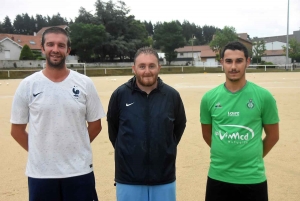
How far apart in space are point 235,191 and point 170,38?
55.1m

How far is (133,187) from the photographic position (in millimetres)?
2799

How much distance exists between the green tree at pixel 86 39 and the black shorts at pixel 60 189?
171 ft

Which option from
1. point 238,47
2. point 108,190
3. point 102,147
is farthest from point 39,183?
point 102,147

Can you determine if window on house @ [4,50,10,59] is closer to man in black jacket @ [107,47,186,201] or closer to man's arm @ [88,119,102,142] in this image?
man's arm @ [88,119,102,142]

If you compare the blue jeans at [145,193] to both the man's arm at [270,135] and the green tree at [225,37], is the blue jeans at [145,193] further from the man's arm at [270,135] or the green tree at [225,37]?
the green tree at [225,37]

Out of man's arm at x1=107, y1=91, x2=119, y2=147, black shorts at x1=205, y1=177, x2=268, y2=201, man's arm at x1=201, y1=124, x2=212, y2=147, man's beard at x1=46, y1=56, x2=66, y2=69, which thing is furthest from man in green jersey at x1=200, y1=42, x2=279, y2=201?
man's beard at x1=46, y1=56, x2=66, y2=69

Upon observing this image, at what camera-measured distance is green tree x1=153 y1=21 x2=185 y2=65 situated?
2233 inches

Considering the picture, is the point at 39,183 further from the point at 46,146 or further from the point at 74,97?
the point at 74,97

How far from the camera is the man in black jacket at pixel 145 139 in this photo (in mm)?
2783

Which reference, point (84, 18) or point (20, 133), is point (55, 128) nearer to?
point (20, 133)

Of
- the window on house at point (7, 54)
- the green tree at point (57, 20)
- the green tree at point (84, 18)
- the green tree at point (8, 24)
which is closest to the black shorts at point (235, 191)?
the green tree at point (84, 18)

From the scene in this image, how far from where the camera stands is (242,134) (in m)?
2.85

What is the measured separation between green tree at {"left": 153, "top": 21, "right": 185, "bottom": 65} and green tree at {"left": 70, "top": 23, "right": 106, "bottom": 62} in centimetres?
1038

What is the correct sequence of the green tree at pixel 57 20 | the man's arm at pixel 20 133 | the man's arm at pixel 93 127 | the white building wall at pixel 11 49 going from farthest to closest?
the green tree at pixel 57 20, the white building wall at pixel 11 49, the man's arm at pixel 93 127, the man's arm at pixel 20 133
